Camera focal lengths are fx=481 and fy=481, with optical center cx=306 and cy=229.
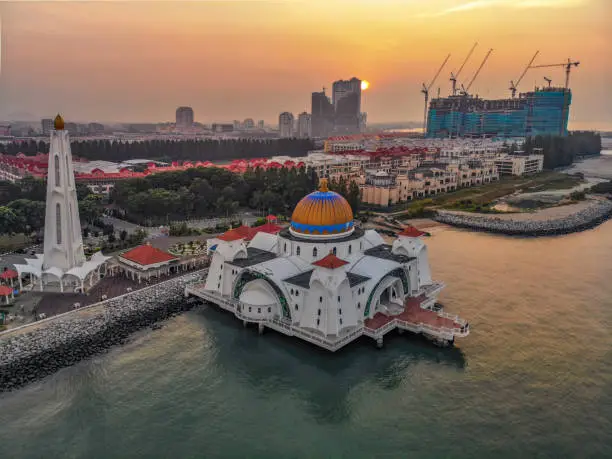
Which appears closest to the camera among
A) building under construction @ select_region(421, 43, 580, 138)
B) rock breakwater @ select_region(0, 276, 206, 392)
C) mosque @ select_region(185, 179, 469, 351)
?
rock breakwater @ select_region(0, 276, 206, 392)

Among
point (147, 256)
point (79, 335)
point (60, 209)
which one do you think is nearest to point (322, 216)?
point (147, 256)

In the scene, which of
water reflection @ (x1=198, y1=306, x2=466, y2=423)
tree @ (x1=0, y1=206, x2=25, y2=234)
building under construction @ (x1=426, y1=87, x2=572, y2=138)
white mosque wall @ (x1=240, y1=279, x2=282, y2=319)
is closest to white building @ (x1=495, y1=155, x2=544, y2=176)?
building under construction @ (x1=426, y1=87, x2=572, y2=138)

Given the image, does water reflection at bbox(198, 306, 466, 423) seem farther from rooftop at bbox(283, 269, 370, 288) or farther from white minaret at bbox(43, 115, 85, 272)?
white minaret at bbox(43, 115, 85, 272)

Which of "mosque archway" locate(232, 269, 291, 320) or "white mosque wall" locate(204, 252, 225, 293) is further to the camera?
"white mosque wall" locate(204, 252, 225, 293)

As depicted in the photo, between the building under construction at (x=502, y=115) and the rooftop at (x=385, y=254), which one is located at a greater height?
the building under construction at (x=502, y=115)

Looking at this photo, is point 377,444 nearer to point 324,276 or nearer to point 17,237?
point 324,276

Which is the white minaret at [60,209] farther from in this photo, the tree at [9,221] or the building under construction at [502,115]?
the building under construction at [502,115]

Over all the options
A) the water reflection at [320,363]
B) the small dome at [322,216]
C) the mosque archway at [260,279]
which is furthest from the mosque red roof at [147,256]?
the small dome at [322,216]

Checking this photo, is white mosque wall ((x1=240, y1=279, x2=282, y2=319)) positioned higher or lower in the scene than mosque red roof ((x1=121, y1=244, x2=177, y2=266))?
lower
